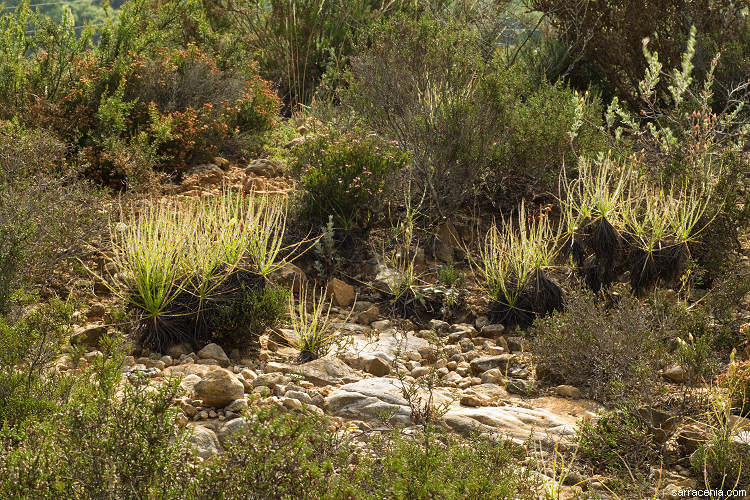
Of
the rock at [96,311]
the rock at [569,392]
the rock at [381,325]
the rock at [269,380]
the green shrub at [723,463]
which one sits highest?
the green shrub at [723,463]

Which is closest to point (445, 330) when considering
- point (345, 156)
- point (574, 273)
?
point (574, 273)

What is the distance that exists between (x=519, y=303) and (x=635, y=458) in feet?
6.15

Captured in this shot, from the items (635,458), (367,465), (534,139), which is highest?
(534,139)

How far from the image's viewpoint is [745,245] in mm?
5961

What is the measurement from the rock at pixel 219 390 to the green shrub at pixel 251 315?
2.59ft

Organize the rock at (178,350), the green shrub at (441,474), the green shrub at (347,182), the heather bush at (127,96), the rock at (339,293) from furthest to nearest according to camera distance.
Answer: the heather bush at (127,96), the green shrub at (347,182), the rock at (339,293), the rock at (178,350), the green shrub at (441,474)

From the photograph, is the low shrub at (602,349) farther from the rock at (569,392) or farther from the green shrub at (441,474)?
the green shrub at (441,474)

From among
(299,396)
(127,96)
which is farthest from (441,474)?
(127,96)

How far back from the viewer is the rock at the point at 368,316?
16.1ft

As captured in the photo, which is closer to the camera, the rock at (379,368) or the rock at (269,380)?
the rock at (269,380)

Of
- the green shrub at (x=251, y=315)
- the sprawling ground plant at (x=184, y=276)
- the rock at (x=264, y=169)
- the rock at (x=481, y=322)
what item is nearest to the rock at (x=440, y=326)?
the rock at (x=481, y=322)

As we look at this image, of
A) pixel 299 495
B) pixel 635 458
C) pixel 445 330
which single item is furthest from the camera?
pixel 445 330

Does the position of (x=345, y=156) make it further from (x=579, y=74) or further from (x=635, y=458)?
(x=579, y=74)

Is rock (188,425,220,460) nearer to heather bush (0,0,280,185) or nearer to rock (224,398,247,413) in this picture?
rock (224,398,247,413)
